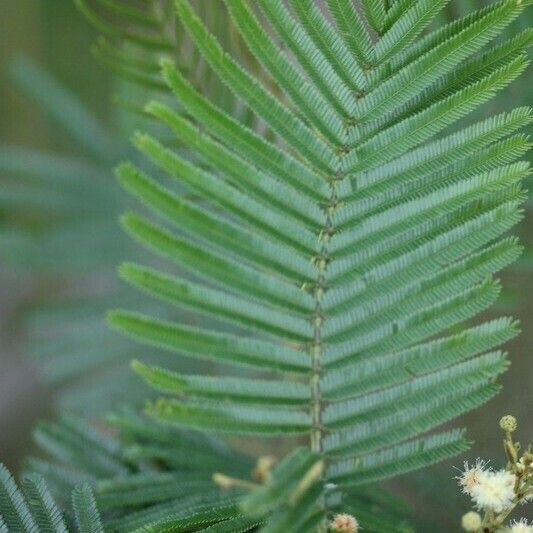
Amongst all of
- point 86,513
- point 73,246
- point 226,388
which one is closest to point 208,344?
point 226,388

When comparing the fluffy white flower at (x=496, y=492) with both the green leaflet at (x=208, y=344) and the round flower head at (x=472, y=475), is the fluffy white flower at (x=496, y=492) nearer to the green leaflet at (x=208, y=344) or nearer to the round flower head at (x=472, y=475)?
the round flower head at (x=472, y=475)

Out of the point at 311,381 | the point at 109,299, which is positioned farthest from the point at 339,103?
the point at 109,299

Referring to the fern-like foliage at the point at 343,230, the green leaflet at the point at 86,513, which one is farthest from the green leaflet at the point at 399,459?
the green leaflet at the point at 86,513

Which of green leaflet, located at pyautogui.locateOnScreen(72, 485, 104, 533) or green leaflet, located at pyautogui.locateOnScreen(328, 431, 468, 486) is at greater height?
green leaflet, located at pyautogui.locateOnScreen(72, 485, 104, 533)

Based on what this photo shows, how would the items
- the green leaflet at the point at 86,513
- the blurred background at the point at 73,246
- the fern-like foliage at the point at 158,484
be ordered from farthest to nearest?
1. the blurred background at the point at 73,246
2. the green leaflet at the point at 86,513
3. the fern-like foliage at the point at 158,484

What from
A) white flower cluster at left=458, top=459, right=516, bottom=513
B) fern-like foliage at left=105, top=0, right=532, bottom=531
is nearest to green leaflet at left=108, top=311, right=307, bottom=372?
fern-like foliage at left=105, top=0, right=532, bottom=531

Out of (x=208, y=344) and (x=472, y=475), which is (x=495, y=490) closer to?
(x=472, y=475)

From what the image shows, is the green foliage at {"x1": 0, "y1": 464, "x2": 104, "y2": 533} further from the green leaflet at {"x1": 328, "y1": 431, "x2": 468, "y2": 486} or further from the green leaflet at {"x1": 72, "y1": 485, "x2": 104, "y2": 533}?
the green leaflet at {"x1": 328, "y1": 431, "x2": 468, "y2": 486}

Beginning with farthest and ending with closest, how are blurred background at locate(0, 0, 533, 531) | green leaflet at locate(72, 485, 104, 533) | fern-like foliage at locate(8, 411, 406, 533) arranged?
blurred background at locate(0, 0, 533, 531), green leaflet at locate(72, 485, 104, 533), fern-like foliage at locate(8, 411, 406, 533)
